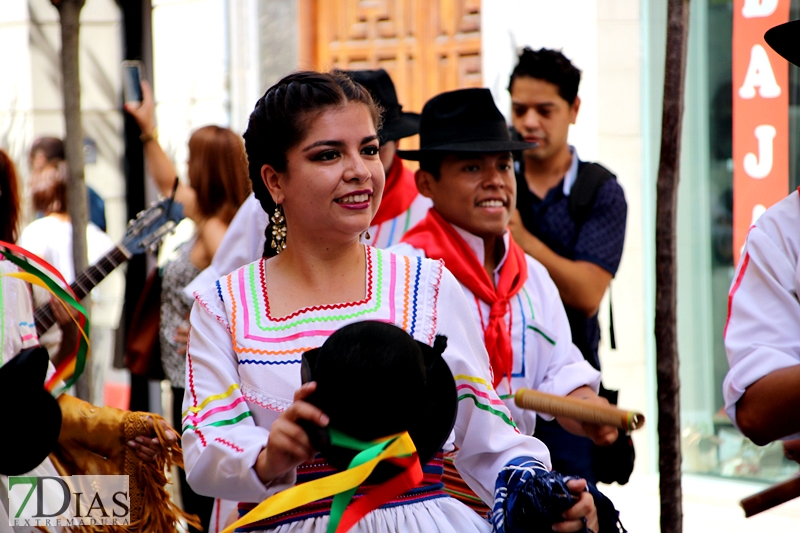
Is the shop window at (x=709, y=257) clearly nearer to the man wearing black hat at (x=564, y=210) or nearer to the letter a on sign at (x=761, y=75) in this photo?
the letter a on sign at (x=761, y=75)

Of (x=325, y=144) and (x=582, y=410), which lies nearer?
(x=582, y=410)

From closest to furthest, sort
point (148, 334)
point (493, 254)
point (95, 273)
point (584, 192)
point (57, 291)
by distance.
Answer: point (57, 291) → point (493, 254) → point (584, 192) → point (95, 273) → point (148, 334)

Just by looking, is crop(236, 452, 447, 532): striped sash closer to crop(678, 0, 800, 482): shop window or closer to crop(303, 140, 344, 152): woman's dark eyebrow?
crop(303, 140, 344, 152): woman's dark eyebrow

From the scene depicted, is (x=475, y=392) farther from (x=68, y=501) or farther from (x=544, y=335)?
(x=68, y=501)

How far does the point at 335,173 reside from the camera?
7.37ft

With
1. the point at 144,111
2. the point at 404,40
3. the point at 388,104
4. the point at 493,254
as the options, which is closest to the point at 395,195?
the point at 388,104

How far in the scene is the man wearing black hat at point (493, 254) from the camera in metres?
3.16

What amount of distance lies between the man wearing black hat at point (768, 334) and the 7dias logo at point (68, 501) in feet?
5.69

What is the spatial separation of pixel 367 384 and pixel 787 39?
141 cm

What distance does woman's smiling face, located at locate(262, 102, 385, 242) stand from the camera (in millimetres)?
2248

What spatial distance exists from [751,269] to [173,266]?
338 cm

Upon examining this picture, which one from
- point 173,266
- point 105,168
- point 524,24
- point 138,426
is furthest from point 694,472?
point 105,168

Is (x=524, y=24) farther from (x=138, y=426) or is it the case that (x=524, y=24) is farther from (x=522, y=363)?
(x=138, y=426)

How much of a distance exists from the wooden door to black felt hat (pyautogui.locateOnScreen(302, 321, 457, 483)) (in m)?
5.85
